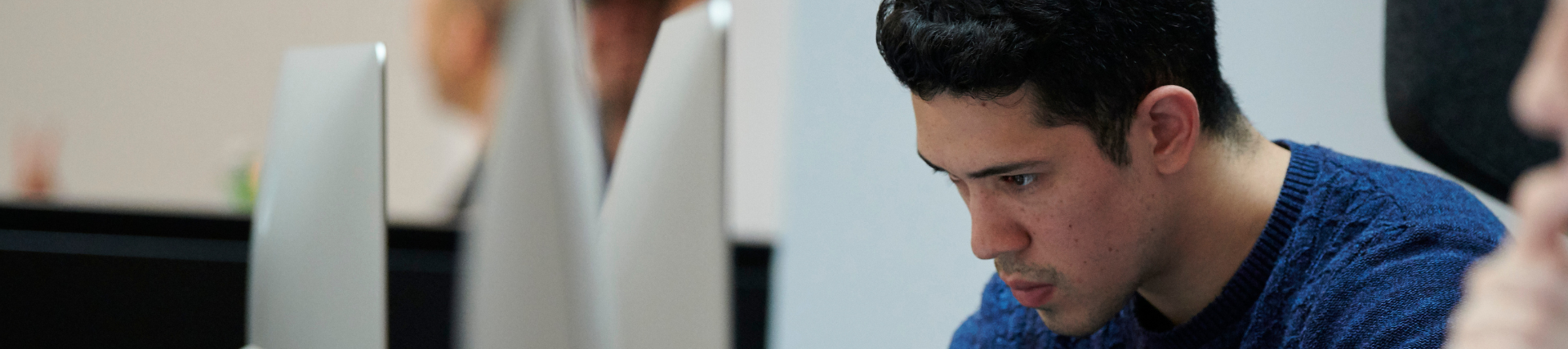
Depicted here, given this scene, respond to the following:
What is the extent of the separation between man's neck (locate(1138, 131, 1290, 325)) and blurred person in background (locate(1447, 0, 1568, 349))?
0.63 meters

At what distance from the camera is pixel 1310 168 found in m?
0.67

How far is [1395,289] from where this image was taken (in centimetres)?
58

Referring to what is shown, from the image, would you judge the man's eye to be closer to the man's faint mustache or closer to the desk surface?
the man's faint mustache

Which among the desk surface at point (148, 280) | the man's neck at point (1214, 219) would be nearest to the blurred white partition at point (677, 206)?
the man's neck at point (1214, 219)

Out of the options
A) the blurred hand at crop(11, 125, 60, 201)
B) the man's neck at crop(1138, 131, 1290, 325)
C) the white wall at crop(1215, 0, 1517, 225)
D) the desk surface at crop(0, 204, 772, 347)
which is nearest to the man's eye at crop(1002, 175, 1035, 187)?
the man's neck at crop(1138, 131, 1290, 325)

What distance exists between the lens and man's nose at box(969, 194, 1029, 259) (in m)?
0.69

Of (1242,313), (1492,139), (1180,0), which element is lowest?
(1242,313)

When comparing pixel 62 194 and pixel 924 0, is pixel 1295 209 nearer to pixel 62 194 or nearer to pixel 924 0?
pixel 924 0

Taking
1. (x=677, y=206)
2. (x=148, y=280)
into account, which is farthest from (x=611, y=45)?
(x=677, y=206)

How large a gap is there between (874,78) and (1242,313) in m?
0.72

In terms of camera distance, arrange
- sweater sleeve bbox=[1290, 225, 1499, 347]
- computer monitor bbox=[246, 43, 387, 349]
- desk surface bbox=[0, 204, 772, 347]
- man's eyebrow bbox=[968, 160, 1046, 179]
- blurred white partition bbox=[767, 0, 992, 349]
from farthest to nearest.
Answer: blurred white partition bbox=[767, 0, 992, 349], desk surface bbox=[0, 204, 772, 347], man's eyebrow bbox=[968, 160, 1046, 179], sweater sleeve bbox=[1290, 225, 1499, 347], computer monitor bbox=[246, 43, 387, 349]

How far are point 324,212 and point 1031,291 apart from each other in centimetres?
48

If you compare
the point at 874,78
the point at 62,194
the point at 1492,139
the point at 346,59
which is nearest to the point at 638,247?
the point at 346,59

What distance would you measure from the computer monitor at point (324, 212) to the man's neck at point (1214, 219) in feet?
1.78
